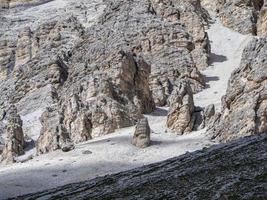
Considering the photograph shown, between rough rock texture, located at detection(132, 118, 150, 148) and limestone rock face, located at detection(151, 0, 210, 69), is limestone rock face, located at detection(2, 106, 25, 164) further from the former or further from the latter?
limestone rock face, located at detection(151, 0, 210, 69)

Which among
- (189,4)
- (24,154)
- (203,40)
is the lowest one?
(24,154)

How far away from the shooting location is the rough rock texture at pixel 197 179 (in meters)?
13.3

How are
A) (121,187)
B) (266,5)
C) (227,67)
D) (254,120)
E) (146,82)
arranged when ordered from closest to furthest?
(121,187) → (254,120) → (146,82) → (227,67) → (266,5)

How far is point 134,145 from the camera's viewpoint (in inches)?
1459

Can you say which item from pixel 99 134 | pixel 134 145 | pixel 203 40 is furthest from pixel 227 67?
pixel 134 145

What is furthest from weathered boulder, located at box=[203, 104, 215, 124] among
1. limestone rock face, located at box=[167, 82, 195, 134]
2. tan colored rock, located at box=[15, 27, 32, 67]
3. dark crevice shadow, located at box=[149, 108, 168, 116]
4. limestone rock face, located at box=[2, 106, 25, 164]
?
tan colored rock, located at box=[15, 27, 32, 67]

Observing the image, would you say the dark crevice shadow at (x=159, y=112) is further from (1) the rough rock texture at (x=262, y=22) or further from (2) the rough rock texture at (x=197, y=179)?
(2) the rough rock texture at (x=197, y=179)

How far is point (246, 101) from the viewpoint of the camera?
36812mm

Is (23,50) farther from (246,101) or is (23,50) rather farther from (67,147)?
(246,101)

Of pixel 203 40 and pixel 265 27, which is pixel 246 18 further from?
pixel 203 40

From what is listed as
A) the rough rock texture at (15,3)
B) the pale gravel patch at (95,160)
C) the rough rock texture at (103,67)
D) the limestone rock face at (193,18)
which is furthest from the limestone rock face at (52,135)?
the rough rock texture at (15,3)

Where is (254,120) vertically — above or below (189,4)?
below

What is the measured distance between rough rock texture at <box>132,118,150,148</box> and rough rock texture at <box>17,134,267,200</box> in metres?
17.7

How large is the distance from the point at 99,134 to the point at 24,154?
19.6 feet
